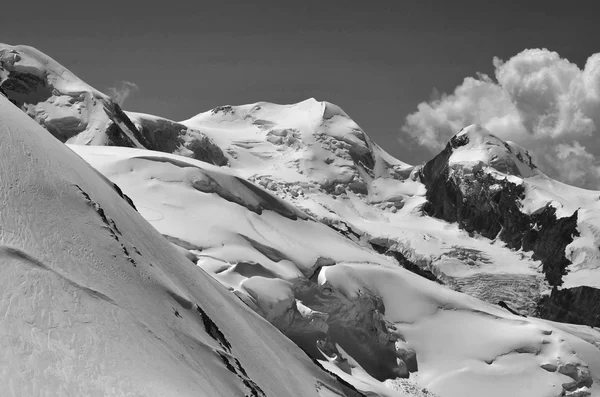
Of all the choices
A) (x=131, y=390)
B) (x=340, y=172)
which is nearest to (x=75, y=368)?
(x=131, y=390)

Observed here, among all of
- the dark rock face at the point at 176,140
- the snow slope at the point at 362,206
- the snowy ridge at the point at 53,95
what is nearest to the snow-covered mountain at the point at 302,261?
the snowy ridge at the point at 53,95

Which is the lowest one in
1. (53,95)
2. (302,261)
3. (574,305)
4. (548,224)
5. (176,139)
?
(574,305)

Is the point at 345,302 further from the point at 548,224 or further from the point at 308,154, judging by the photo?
the point at 548,224

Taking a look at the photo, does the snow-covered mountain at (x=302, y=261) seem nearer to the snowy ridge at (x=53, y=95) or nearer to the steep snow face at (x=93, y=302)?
the steep snow face at (x=93, y=302)

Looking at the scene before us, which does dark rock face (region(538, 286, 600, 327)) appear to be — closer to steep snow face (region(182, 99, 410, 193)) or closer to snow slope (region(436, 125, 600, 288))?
snow slope (region(436, 125, 600, 288))

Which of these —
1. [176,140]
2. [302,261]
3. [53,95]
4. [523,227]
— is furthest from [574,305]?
[53,95]

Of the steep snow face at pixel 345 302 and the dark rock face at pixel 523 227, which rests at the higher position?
the steep snow face at pixel 345 302

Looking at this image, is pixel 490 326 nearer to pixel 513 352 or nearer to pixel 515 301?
pixel 513 352
